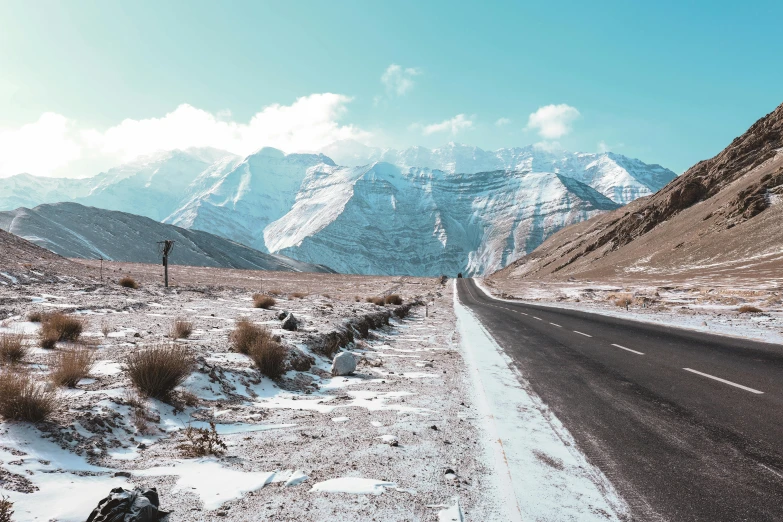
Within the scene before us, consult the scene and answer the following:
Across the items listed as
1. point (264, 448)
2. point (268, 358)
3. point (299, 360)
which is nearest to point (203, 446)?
point (264, 448)

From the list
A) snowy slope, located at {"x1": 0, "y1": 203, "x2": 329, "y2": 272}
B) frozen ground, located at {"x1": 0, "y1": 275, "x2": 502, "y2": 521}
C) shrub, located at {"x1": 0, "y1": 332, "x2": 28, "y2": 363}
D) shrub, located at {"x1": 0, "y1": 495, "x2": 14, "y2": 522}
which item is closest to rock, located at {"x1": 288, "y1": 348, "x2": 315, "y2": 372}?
frozen ground, located at {"x1": 0, "y1": 275, "x2": 502, "y2": 521}

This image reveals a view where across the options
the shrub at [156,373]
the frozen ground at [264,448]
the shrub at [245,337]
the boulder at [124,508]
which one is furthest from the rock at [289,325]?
the boulder at [124,508]

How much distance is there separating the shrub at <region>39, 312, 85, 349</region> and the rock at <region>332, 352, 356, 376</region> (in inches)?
211

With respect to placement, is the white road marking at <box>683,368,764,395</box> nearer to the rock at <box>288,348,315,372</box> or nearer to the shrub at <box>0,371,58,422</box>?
the rock at <box>288,348,315,372</box>

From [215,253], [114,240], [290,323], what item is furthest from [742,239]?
[114,240]

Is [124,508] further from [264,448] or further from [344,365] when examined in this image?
[344,365]

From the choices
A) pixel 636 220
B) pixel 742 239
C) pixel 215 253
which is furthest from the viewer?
pixel 215 253

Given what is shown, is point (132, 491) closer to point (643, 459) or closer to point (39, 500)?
point (39, 500)

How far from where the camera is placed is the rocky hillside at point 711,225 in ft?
174

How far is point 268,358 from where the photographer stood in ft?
25.2

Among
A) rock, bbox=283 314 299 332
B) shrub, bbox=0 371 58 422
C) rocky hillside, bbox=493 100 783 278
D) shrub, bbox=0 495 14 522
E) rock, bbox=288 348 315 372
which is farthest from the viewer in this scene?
rocky hillside, bbox=493 100 783 278

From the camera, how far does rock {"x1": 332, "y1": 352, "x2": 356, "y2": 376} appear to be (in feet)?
28.3

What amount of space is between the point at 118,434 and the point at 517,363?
8.05m

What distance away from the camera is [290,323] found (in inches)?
448
